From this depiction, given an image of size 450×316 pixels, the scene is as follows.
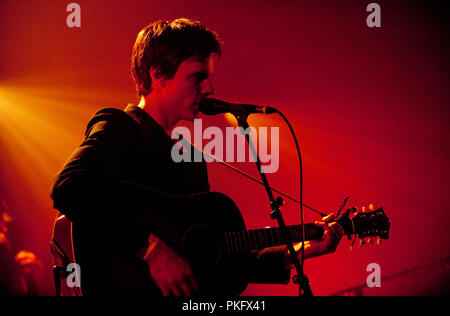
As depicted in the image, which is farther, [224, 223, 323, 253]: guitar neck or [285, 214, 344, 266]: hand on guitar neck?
[285, 214, 344, 266]: hand on guitar neck

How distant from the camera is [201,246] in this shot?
149 cm

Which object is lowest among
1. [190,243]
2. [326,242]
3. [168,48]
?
[326,242]

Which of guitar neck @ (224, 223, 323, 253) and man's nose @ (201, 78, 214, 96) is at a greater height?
man's nose @ (201, 78, 214, 96)

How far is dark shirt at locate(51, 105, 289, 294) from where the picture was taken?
3.99 feet

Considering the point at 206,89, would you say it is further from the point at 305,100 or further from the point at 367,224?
the point at 305,100

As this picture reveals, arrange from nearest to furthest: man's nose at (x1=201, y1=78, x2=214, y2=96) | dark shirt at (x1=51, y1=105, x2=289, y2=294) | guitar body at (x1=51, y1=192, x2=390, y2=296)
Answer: dark shirt at (x1=51, y1=105, x2=289, y2=294), guitar body at (x1=51, y1=192, x2=390, y2=296), man's nose at (x1=201, y1=78, x2=214, y2=96)

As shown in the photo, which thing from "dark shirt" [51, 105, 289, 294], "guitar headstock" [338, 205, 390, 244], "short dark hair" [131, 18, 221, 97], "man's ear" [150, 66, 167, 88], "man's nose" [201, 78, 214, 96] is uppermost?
"short dark hair" [131, 18, 221, 97]

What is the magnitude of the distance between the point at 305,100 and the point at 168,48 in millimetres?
1791

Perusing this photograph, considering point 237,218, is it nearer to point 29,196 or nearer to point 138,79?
point 138,79

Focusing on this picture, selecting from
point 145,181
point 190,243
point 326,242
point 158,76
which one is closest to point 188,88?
point 158,76

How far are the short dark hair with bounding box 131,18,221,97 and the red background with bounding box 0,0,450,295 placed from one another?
48.7 inches

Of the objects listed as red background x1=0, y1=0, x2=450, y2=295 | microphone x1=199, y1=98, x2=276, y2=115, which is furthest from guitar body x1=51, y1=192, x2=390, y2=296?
red background x1=0, y1=0, x2=450, y2=295

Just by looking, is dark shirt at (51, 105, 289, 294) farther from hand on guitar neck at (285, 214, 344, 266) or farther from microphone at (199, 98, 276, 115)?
hand on guitar neck at (285, 214, 344, 266)
